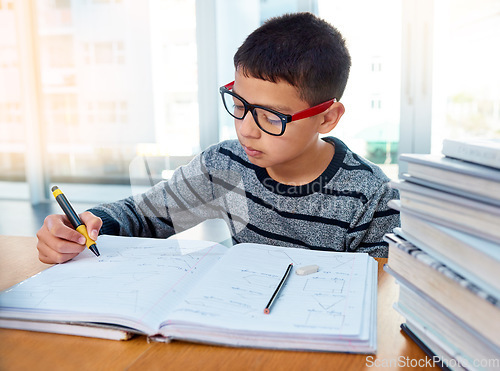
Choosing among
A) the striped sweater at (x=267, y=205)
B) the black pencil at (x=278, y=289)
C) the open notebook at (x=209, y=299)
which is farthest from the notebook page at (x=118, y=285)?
the striped sweater at (x=267, y=205)

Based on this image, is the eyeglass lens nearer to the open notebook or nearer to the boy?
the boy

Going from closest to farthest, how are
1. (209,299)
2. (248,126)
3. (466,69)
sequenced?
(209,299) < (248,126) < (466,69)

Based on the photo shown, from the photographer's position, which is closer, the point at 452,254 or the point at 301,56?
the point at 452,254

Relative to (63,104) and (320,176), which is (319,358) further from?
(63,104)

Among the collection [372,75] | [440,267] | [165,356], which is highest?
[372,75]

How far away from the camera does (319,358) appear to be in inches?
18.9

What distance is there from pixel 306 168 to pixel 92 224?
523mm

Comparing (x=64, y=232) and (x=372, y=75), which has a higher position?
(x=372, y=75)

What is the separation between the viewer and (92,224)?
0.79 m

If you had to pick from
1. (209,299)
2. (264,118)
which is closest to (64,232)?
(209,299)

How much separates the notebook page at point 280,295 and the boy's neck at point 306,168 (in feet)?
1.29

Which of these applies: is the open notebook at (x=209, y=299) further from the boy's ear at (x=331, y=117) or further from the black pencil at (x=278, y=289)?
the boy's ear at (x=331, y=117)

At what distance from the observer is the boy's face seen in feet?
2.96

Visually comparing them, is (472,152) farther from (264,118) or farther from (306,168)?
(306,168)
